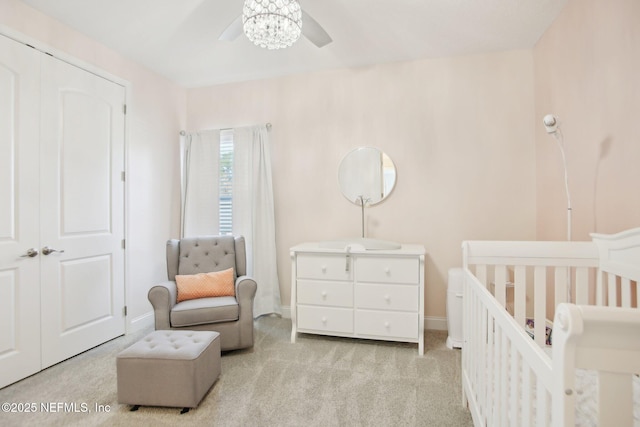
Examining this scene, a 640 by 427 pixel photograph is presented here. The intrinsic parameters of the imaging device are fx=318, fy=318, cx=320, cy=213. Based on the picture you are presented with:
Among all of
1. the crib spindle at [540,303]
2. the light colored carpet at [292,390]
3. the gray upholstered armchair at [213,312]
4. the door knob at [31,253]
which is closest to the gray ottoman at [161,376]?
the light colored carpet at [292,390]

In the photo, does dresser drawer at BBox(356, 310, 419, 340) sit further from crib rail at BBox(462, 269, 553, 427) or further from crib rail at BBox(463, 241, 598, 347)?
crib rail at BBox(463, 241, 598, 347)

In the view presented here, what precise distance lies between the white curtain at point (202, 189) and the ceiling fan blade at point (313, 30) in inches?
72.9

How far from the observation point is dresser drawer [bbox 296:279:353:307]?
271 cm

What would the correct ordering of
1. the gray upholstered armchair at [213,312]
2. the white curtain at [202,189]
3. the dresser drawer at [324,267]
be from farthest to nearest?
1. the white curtain at [202,189]
2. the dresser drawer at [324,267]
3. the gray upholstered armchair at [213,312]

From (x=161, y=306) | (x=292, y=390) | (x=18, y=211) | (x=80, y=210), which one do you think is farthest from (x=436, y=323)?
(x=18, y=211)

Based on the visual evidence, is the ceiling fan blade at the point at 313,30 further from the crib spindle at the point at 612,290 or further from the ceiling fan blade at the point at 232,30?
the crib spindle at the point at 612,290

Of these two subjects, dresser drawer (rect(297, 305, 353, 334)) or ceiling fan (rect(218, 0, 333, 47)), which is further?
dresser drawer (rect(297, 305, 353, 334))

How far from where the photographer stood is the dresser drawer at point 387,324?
2.57 metres

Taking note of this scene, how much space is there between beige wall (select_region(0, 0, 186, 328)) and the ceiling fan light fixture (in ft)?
5.77

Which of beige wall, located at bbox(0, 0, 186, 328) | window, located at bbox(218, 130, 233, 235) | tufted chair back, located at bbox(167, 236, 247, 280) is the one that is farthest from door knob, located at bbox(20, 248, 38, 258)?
window, located at bbox(218, 130, 233, 235)

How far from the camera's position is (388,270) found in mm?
2607

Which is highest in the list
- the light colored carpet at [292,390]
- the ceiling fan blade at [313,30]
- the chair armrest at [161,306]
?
the ceiling fan blade at [313,30]

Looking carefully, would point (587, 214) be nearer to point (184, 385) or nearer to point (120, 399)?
point (184, 385)

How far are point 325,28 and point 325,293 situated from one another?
→ 2203 mm
